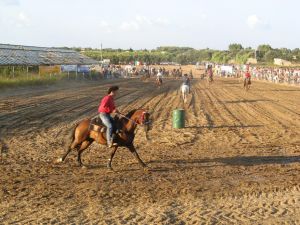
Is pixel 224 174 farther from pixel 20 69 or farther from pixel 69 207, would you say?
pixel 20 69

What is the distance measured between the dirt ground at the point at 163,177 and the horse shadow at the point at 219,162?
0.03m

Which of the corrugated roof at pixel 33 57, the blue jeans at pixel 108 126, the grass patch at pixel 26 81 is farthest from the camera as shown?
the corrugated roof at pixel 33 57

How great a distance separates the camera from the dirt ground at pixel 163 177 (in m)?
9.16

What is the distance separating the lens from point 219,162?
1400cm

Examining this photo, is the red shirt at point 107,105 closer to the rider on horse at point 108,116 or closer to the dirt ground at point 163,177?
the rider on horse at point 108,116

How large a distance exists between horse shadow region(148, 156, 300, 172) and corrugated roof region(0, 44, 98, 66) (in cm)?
3328

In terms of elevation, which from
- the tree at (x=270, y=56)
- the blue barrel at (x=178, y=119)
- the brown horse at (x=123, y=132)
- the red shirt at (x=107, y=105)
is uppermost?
the tree at (x=270, y=56)

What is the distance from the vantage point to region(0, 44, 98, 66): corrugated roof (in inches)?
1850

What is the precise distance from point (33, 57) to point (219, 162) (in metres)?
43.6

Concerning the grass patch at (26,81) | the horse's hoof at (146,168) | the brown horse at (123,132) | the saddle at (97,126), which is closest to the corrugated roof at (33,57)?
the grass patch at (26,81)

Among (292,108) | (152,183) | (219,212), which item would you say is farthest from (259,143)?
(292,108)

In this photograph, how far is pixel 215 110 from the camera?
27.0 m

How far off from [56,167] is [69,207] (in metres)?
3.69

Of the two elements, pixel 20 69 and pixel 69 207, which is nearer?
pixel 69 207
